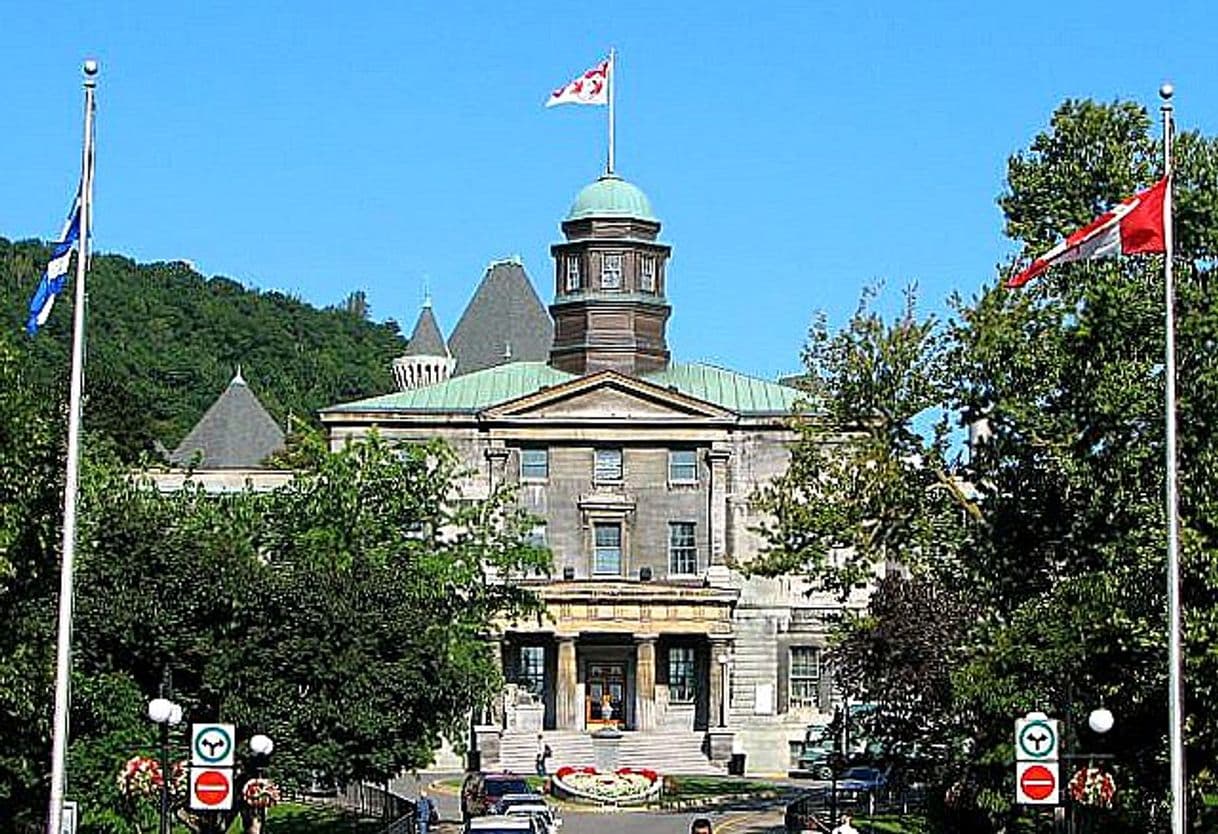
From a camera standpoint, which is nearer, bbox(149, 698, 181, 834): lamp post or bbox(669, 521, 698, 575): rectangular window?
bbox(149, 698, 181, 834): lamp post

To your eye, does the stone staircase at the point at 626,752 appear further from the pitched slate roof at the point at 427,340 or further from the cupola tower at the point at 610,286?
the pitched slate roof at the point at 427,340

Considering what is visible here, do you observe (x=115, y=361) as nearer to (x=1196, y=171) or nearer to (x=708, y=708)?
(x=708, y=708)

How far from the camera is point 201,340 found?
534 ft

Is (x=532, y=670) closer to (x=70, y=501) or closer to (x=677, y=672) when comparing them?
(x=677, y=672)

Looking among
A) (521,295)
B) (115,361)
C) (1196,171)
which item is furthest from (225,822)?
(115,361)

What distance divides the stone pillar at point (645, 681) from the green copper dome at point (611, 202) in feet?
53.0

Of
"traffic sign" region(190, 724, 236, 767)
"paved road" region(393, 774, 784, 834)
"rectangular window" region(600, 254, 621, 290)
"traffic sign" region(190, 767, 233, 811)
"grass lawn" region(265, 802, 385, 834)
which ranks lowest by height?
"paved road" region(393, 774, 784, 834)

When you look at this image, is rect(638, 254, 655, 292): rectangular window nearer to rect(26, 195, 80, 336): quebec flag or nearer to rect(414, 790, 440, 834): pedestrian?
rect(414, 790, 440, 834): pedestrian

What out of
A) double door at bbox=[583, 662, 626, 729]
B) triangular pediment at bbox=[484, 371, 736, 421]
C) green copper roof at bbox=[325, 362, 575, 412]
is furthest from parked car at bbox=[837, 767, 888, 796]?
green copper roof at bbox=[325, 362, 575, 412]

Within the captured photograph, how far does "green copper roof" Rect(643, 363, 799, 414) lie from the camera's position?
8325cm

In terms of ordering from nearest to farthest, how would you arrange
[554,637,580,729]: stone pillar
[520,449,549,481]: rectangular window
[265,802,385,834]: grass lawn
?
[265,802,385,834]: grass lawn, [554,637,580,729]: stone pillar, [520,449,549,481]: rectangular window

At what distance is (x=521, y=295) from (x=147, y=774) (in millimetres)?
95251

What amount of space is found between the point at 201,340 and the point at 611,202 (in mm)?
82779

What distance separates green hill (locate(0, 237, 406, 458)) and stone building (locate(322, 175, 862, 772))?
4993 centimetres
